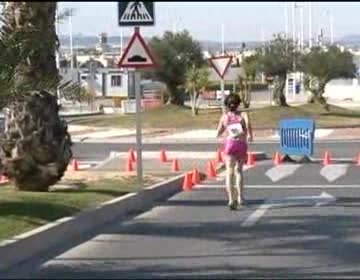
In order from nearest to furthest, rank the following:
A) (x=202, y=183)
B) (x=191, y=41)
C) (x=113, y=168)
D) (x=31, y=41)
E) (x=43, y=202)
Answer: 1. (x=31, y=41)
2. (x=43, y=202)
3. (x=202, y=183)
4. (x=113, y=168)
5. (x=191, y=41)

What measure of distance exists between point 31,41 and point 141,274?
4.47 metres

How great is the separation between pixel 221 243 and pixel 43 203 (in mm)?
3088

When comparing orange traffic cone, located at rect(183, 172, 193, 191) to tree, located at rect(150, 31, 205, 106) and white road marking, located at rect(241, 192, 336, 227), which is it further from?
tree, located at rect(150, 31, 205, 106)

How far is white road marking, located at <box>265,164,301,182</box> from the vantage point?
23.1 m

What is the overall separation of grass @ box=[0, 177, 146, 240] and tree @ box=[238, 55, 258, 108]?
37.2 m

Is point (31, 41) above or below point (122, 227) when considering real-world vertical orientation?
above

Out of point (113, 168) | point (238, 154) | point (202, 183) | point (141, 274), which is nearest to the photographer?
point (141, 274)

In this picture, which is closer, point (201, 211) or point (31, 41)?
point (31, 41)

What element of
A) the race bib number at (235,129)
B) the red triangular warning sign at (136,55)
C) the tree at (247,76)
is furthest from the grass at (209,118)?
the race bib number at (235,129)

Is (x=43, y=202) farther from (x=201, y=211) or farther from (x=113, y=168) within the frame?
(x=113, y=168)

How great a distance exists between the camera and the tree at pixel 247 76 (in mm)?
57416

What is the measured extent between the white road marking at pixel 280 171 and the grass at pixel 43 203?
4.88 m

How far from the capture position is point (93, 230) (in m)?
14.4

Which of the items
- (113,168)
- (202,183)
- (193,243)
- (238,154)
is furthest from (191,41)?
(193,243)
